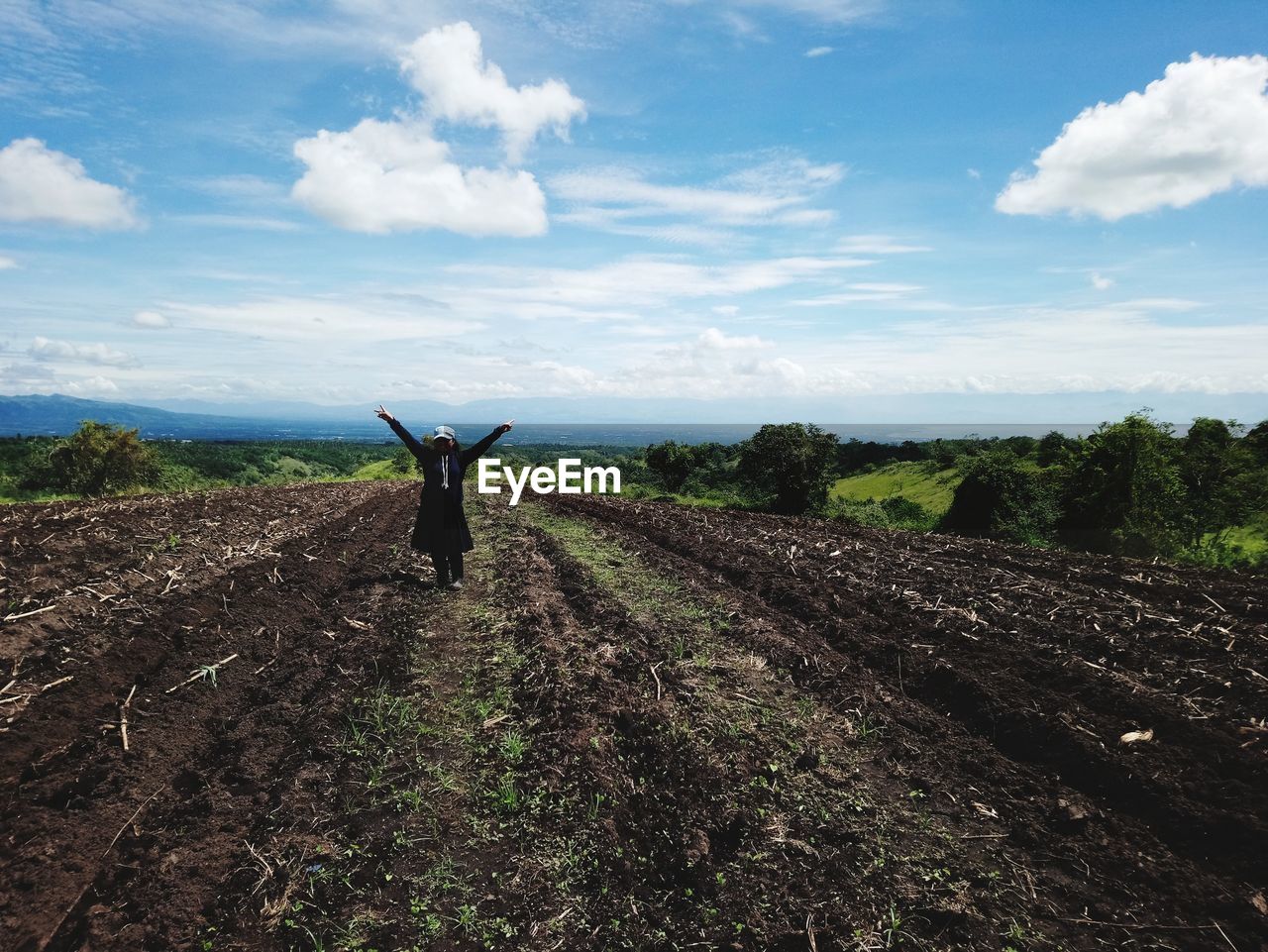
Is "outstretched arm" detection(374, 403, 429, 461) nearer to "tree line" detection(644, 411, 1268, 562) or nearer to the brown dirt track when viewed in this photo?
the brown dirt track

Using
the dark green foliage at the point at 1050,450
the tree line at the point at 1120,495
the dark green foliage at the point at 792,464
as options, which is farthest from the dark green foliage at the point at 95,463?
the dark green foliage at the point at 1050,450

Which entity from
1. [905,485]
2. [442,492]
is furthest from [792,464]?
[442,492]

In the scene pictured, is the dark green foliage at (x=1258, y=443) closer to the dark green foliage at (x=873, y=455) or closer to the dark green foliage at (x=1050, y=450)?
the dark green foliage at (x=1050, y=450)

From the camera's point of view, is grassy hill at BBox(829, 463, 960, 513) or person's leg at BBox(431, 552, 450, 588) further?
grassy hill at BBox(829, 463, 960, 513)

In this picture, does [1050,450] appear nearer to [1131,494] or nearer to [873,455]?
[1131,494]

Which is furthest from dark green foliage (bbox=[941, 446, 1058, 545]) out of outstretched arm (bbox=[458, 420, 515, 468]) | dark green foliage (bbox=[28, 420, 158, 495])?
dark green foliage (bbox=[28, 420, 158, 495])

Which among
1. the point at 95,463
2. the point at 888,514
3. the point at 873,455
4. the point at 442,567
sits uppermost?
the point at 873,455

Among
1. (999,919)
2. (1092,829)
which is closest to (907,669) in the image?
(1092,829)
